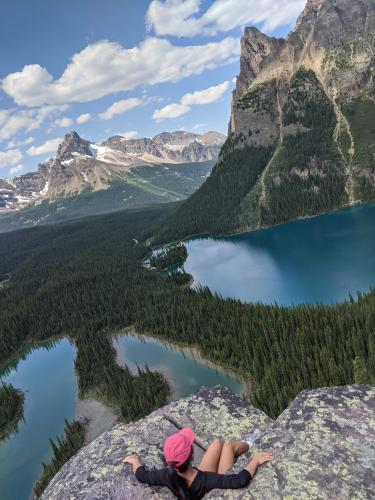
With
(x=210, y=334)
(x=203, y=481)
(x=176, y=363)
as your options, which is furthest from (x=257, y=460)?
(x=176, y=363)

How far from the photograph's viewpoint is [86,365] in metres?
103

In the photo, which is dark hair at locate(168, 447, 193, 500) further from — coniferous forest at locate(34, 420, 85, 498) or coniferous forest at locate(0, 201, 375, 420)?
coniferous forest at locate(34, 420, 85, 498)

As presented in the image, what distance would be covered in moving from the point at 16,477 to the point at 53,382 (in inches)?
1564

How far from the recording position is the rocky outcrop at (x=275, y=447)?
42.9ft

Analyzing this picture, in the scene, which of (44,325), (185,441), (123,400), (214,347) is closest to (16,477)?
(123,400)

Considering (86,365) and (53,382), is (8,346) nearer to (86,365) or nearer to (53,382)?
(53,382)

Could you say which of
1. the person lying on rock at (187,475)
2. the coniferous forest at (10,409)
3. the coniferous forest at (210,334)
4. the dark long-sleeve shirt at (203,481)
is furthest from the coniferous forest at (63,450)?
the person lying on rock at (187,475)

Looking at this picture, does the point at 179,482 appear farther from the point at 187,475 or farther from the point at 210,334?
the point at 210,334

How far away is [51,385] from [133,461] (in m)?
102

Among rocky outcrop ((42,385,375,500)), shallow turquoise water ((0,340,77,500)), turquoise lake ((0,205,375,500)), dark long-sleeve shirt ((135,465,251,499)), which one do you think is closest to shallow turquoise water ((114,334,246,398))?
turquoise lake ((0,205,375,500))

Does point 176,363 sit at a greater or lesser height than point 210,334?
lesser

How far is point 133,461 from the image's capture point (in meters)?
16.2

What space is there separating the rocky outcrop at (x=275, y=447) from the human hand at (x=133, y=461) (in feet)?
1.03

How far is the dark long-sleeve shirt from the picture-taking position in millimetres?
13414
